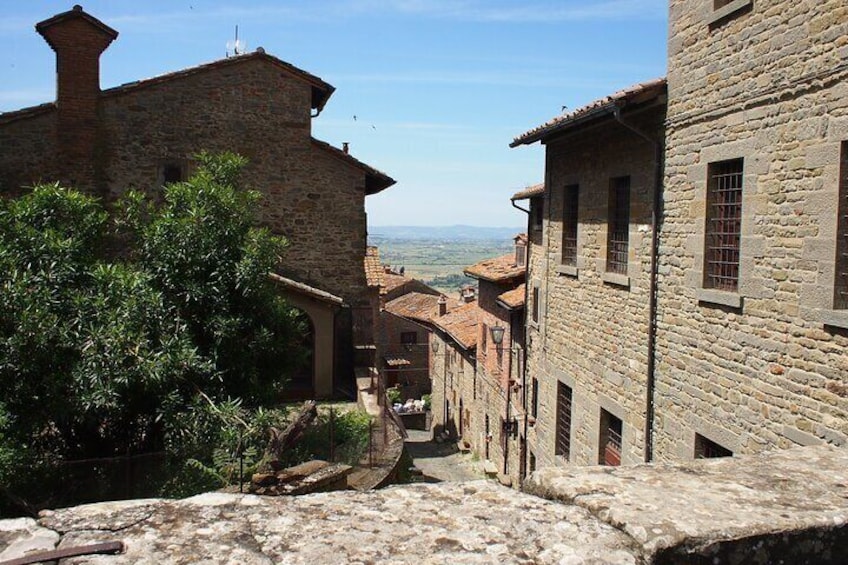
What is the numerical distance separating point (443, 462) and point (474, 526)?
77.5 ft

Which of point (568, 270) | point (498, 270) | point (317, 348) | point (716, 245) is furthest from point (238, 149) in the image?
point (716, 245)

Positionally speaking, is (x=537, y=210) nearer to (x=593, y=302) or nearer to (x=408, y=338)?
(x=593, y=302)

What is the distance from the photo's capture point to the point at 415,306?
46.2 m

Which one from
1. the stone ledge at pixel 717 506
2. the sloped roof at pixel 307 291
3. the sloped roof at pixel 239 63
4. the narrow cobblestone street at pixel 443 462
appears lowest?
the narrow cobblestone street at pixel 443 462

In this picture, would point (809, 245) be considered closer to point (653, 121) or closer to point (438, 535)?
point (653, 121)

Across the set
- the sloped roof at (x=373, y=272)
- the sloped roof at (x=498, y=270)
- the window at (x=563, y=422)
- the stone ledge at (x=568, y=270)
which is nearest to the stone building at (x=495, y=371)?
the sloped roof at (x=498, y=270)

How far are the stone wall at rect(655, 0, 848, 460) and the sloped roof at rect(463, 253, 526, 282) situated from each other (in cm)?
1047

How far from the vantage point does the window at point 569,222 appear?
44.5 ft

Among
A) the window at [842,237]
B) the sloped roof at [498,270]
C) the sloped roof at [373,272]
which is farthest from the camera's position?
the sloped roof at [498,270]

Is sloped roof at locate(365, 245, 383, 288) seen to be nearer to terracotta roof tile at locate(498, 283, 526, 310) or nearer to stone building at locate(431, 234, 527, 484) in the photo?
stone building at locate(431, 234, 527, 484)

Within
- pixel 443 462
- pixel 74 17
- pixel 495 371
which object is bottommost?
pixel 443 462

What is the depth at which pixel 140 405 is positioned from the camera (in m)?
9.80

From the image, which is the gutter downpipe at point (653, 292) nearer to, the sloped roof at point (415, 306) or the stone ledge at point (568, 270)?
the stone ledge at point (568, 270)

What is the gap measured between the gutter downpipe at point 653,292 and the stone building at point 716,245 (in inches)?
1.1
